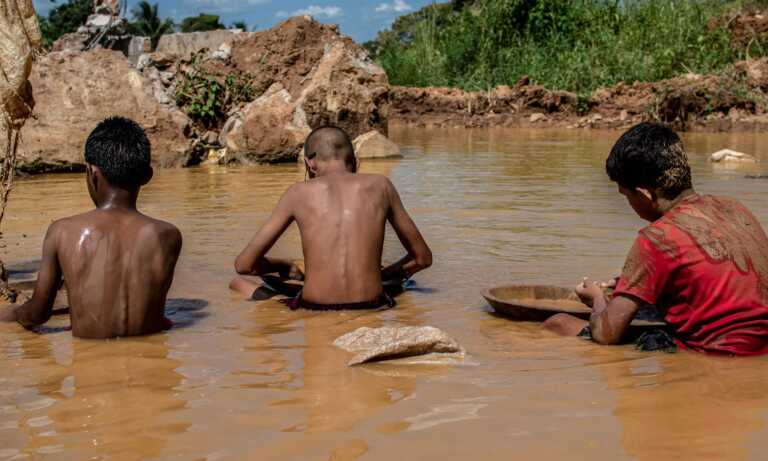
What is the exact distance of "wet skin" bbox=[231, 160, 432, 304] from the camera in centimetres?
469

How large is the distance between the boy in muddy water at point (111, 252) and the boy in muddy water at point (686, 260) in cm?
191

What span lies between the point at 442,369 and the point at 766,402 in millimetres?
1106

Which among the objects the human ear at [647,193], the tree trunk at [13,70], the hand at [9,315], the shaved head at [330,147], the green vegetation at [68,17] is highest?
the green vegetation at [68,17]

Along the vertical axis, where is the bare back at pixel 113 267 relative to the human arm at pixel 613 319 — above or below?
above

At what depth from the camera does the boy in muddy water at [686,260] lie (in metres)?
3.60

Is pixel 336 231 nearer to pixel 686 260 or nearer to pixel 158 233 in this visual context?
pixel 158 233

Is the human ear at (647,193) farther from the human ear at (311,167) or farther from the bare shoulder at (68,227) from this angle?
the bare shoulder at (68,227)

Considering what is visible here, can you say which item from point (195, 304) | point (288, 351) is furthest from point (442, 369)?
point (195, 304)

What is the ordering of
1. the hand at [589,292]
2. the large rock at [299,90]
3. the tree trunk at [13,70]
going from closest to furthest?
the hand at [589,292] → the tree trunk at [13,70] → the large rock at [299,90]

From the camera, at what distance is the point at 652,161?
12.1ft

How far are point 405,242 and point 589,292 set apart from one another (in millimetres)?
1131

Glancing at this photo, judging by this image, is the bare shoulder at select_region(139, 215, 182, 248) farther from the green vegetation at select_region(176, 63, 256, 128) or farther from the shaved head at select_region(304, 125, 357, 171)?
the green vegetation at select_region(176, 63, 256, 128)

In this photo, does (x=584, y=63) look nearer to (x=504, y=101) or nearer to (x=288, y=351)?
(x=504, y=101)

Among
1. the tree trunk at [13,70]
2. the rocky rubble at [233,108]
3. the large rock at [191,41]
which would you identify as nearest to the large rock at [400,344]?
the tree trunk at [13,70]
